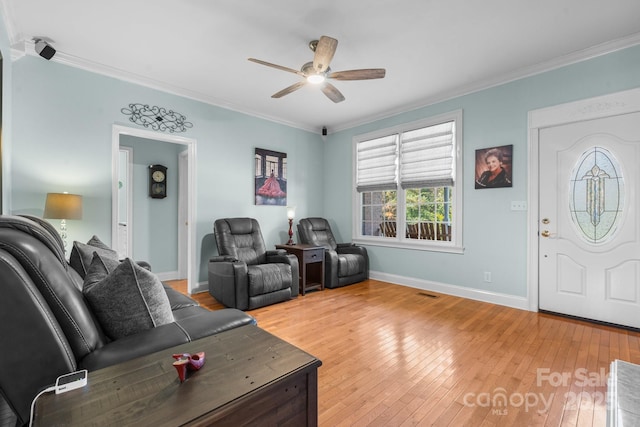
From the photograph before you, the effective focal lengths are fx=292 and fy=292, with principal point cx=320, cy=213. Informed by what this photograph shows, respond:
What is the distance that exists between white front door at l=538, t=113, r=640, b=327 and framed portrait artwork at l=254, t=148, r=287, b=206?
3590 mm

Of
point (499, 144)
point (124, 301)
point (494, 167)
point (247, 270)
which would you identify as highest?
point (499, 144)

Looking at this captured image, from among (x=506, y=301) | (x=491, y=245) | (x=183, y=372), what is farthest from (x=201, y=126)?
(x=506, y=301)

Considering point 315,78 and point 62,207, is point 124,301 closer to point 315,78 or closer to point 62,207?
point 62,207

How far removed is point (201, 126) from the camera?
411cm

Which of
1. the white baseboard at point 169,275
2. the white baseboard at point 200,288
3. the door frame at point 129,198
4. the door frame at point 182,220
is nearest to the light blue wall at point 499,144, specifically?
the white baseboard at point 200,288

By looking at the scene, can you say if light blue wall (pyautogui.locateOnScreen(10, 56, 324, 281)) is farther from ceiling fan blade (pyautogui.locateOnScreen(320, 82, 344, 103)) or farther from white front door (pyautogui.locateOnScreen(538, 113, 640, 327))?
white front door (pyautogui.locateOnScreen(538, 113, 640, 327))

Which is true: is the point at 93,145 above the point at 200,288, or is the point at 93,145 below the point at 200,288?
above

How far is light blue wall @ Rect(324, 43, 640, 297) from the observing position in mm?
2961

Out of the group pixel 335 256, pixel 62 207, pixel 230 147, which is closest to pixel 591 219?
pixel 335 256

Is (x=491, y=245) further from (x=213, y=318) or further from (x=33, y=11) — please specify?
(x=33, y=11)

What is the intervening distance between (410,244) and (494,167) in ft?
5.11

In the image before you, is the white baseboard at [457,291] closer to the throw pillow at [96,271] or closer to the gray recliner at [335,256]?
the gray recliner at [335,256]

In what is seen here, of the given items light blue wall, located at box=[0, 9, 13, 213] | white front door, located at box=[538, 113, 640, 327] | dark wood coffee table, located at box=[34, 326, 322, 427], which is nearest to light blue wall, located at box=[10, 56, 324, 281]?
light blue wall, located at box=[0, 9, 13, 213]

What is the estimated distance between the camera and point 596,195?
298 centimetres
